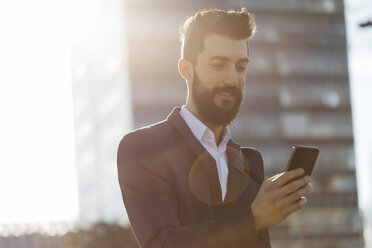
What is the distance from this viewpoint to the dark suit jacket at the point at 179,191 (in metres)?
3.15

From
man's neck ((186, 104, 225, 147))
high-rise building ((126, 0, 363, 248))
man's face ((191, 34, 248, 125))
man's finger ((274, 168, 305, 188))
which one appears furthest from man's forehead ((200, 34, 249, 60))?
high-rise building ((126, 0, 363, 248))

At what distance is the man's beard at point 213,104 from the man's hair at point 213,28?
126 millimetres

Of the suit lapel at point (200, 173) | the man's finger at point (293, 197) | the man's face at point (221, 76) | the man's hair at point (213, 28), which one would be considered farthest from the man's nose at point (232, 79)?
the man's finger at point (293, 197)

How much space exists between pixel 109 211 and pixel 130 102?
1469 cm

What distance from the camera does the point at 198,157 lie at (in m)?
3.47

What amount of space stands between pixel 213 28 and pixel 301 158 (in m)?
0.68

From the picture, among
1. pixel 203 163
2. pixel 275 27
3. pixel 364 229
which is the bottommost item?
pixel 364 229

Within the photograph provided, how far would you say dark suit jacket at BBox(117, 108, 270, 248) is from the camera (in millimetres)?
3154

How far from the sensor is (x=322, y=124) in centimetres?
9838

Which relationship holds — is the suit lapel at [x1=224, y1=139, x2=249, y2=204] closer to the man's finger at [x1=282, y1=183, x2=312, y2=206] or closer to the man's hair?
the man's hair

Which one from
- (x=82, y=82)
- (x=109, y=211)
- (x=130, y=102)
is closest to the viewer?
(x=130, y=102)

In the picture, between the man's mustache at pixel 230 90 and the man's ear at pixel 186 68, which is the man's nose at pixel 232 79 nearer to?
the man's mustache at pixel 230 90

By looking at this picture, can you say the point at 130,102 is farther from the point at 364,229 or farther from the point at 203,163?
the point at 203,163

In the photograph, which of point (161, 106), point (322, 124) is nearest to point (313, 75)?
point (322, 124)
